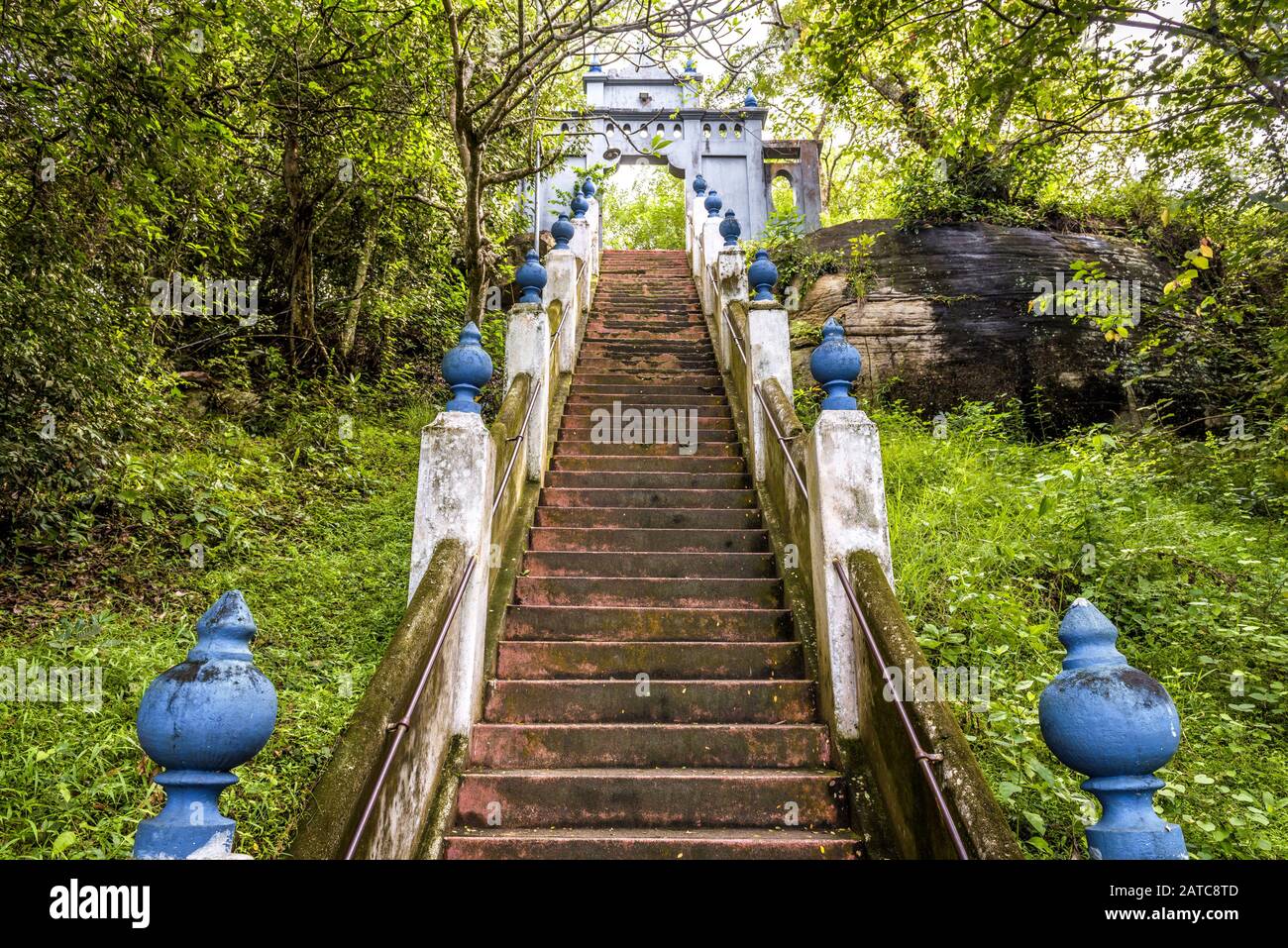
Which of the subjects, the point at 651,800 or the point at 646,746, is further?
the point at 646,746

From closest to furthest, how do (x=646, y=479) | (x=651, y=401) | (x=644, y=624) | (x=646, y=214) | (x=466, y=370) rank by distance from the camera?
(x=466, y=370) < (x=644, y=624) < (x=646, y=479) < (x=651, y=401) < (x=646, y=214)

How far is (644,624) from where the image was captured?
4.55 metres

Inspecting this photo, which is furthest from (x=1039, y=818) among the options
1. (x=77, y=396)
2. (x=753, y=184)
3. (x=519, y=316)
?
(x=753, y=184)

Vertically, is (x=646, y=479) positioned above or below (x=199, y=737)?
above

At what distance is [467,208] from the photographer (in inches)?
285

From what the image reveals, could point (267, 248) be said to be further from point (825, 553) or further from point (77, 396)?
point (825, 553)

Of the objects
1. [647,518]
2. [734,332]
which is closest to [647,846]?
[647,518]

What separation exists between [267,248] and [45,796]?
28.9ft

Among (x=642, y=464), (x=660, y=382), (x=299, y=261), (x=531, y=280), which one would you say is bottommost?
(x=642, y=464)

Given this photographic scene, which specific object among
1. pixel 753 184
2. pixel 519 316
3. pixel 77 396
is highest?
pixel 753 184

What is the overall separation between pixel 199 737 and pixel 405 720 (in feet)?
3.82

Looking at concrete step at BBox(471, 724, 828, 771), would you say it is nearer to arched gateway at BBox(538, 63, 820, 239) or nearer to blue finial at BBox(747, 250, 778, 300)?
blue finial at BBox(747, 250, 778, 300)

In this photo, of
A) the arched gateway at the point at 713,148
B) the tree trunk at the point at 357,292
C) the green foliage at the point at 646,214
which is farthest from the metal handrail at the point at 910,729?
the green foliage at the point at 646,214

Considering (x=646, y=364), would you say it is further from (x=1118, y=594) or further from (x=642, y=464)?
(x=1118, y=594)
